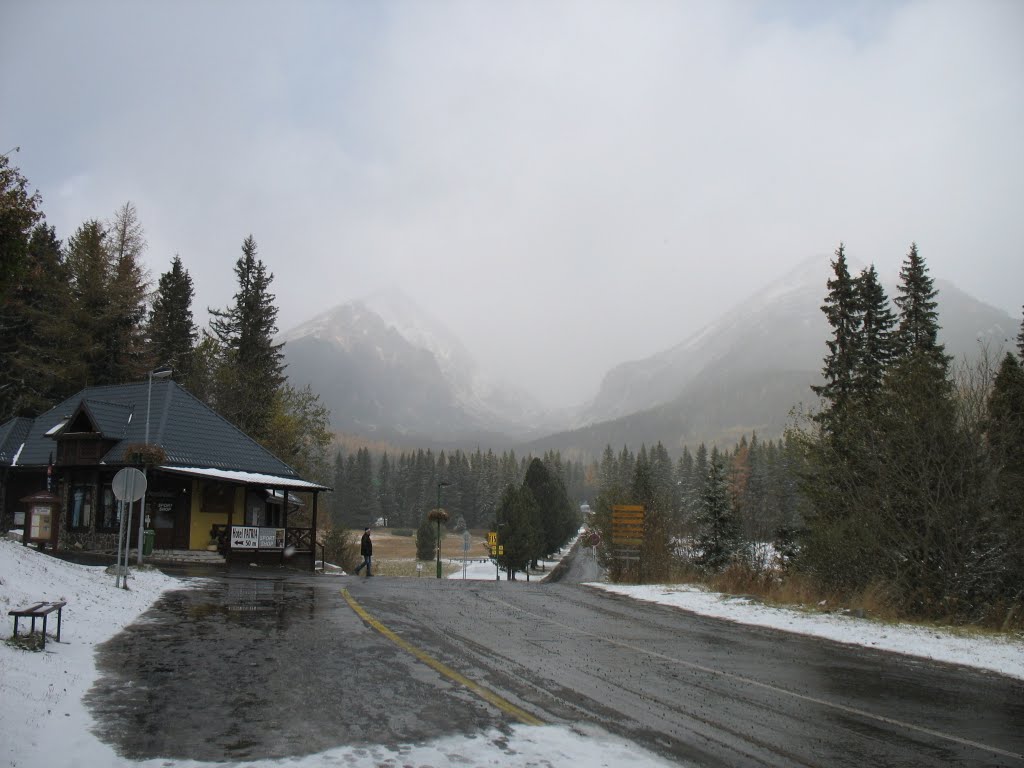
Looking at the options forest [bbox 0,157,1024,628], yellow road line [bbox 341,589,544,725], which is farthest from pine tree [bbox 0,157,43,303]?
yellow road line [bbox 341,589,544,725]

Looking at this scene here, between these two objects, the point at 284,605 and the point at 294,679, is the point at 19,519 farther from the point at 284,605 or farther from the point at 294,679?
the point at 294,679

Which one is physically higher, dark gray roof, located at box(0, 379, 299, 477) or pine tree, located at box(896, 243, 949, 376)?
Result: pine tree, located at box(896, 243, 949, 376)

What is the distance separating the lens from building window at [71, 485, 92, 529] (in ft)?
101

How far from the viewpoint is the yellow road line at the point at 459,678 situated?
21.6 ft

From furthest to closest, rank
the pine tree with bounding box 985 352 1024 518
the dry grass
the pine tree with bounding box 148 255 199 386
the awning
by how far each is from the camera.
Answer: the dry grass → the pine tree with bounding box 148 255 199 386 → the awning → the pine tree with bounding box 985 352 1024 518

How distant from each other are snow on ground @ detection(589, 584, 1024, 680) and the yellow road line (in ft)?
22.9

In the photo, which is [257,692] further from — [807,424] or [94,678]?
[807,424]

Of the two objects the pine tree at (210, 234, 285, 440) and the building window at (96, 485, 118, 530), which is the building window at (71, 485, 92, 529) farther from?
the pine tree at (210, 234, 285, 440)

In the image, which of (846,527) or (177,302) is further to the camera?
(177,302)

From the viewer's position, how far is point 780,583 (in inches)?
763

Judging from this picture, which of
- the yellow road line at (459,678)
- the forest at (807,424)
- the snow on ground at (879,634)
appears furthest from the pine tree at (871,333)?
the yellow road line at (459,678)

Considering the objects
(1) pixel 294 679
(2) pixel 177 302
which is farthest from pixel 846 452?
(2) pixel 177 302

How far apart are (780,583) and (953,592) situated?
15.1 feet

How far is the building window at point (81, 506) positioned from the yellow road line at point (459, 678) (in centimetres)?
2321
